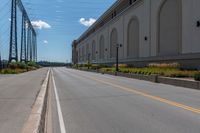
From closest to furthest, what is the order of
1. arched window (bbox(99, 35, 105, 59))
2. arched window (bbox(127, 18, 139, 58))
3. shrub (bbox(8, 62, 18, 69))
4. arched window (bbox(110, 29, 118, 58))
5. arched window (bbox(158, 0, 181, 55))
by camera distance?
arched window (bbox(158, 0, 181, 55)) → shrub (bbox(8, 62, 18, 69)) → arched window (bbox(127, 18, 139, 58)) → arched window (bbox(110, 29, 118, 58)) → arched window (bbox(99, 35, 105, 59))

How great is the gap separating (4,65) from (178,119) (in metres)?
64.9

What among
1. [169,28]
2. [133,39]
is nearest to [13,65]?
[133,39]

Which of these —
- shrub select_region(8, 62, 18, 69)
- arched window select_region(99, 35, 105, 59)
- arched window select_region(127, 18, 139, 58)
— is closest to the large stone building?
arched window select_region(127, 18, 139, 58)

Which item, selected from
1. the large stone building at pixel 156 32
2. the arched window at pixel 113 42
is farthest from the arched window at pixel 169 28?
the arched window at pixel 113 42

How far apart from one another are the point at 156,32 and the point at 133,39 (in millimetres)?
15826

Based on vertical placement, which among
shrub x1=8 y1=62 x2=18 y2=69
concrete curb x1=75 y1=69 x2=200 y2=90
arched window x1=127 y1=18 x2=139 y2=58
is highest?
arched window x1=127 y1=18 x2=139 y2=58

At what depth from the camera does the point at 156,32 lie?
52.6 metres

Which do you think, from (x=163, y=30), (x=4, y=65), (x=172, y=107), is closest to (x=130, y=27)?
(x=163, y=30)

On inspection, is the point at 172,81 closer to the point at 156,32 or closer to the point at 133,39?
the point at 156,32

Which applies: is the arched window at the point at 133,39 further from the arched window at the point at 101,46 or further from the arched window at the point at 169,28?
the arched window at the point at 101,46

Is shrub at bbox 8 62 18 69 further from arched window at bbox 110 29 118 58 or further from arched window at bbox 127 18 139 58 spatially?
arched window at bbox 110 29 118 58

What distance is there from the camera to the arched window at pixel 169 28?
45987 millimetres

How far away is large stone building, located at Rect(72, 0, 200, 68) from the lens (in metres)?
40.6

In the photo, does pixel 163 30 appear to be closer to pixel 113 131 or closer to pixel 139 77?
pixel 139 77
